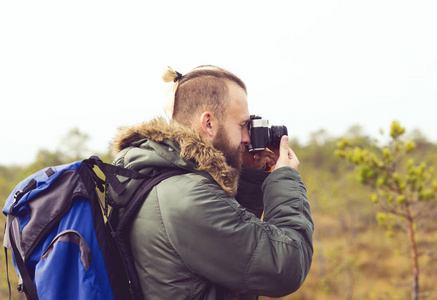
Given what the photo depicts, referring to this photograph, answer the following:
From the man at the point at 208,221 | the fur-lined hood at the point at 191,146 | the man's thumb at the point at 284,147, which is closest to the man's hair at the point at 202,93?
the man at the point at 208,221

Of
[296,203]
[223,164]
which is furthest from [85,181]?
[296,203]

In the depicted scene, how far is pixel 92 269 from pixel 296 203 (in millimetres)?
835

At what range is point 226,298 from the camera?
4.63ft

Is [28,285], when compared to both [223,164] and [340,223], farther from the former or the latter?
[340,223]

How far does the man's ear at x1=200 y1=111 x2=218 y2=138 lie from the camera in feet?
5.36

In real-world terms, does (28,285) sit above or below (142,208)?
below

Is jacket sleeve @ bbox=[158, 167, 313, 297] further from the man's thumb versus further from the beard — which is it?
the man's thumb

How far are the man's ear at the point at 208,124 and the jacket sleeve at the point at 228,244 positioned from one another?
36cm

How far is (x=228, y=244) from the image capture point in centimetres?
125

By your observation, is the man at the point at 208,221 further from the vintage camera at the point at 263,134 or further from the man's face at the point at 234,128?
the vintage camera at the point at 263,134

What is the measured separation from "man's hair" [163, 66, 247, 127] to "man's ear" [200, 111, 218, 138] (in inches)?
1.1

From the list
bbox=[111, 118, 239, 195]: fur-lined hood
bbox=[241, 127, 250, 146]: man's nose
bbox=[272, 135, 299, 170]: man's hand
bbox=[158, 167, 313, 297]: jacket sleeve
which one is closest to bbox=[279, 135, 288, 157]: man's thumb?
bbox=[272, 135, 299, 170]: man's hand

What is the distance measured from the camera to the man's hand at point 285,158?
5.42 feet

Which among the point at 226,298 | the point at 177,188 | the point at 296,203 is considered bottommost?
the point at 226,298
